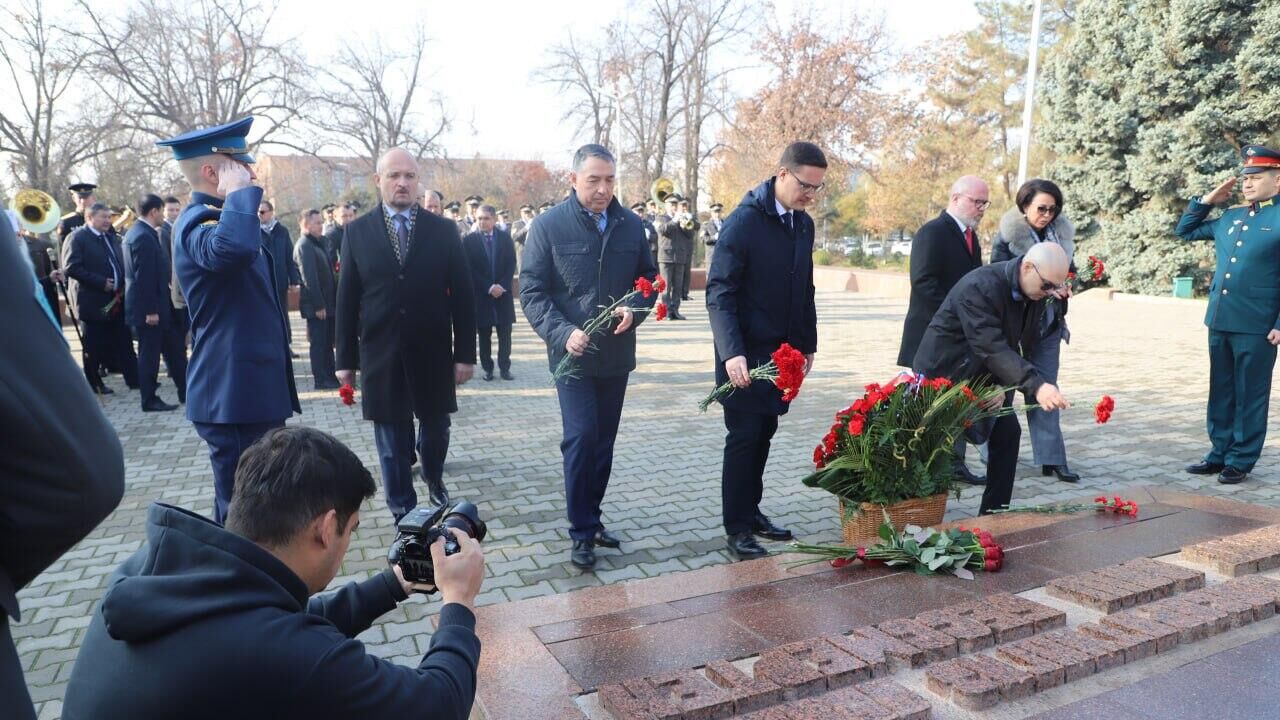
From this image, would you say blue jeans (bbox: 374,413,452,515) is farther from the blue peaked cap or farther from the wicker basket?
the wicker basket

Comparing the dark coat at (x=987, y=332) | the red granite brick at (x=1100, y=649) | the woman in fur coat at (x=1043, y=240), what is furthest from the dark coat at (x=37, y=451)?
the woman in fur coat at (x=1043, y=240)

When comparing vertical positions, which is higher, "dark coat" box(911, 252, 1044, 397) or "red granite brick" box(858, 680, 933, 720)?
"dark coat" box(911, 252, 1044, 397)

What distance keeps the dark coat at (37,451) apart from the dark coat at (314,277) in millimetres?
8771

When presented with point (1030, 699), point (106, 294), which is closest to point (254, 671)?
point (1030, 699)

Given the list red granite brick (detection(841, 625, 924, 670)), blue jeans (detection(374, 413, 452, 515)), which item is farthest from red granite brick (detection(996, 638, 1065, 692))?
blue jeans (detection(374, 413, 452, 515))

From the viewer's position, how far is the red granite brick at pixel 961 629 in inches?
113

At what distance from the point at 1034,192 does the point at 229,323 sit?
4.82m

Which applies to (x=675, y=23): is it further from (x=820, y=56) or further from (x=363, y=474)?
(x=363, y=474)

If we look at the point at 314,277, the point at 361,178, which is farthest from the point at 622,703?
the point at 361,178

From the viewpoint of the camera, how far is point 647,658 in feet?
9.53

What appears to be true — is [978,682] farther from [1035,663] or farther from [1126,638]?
[1126,638]

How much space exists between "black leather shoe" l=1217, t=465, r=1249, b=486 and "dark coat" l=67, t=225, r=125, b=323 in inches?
399

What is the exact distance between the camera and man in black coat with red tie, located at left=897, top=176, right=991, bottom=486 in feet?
18.3

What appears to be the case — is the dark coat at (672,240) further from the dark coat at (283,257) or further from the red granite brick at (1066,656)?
the red granite brick at (1066,656)
